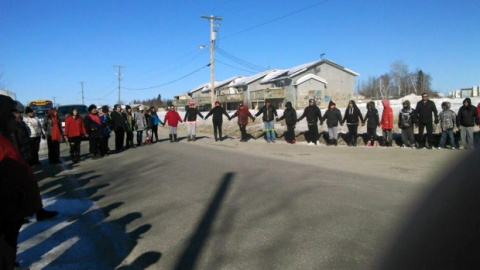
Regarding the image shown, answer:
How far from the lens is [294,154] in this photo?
1259 centimetres

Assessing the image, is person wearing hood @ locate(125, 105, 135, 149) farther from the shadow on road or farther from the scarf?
the shadow on road

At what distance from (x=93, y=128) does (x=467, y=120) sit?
40.5ft

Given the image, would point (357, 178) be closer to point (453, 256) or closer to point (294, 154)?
point (294, 154)

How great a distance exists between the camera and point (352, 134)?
15.2 metres

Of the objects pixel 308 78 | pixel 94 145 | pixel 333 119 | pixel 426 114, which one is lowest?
pixel 94 145

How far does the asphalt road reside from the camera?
14.0 feet

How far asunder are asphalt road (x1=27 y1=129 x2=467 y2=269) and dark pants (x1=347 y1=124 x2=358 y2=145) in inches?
135

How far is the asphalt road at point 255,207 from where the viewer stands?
169 inches

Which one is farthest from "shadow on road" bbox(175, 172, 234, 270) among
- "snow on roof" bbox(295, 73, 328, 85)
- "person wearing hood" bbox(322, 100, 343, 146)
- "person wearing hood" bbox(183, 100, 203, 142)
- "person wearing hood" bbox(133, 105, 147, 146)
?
"snow on roof" bbox(295, 73, 328, 85)

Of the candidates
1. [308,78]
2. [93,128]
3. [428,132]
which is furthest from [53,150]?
[308,78]

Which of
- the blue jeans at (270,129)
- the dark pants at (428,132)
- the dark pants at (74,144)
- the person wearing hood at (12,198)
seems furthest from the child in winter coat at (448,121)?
the person wearing hood at (12,198)

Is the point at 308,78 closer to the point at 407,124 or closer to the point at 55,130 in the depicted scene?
the point at 407,124

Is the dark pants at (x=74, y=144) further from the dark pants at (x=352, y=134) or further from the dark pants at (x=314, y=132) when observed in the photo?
the dark pants at (x=352, y=134)

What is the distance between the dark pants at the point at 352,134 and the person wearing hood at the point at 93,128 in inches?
366
